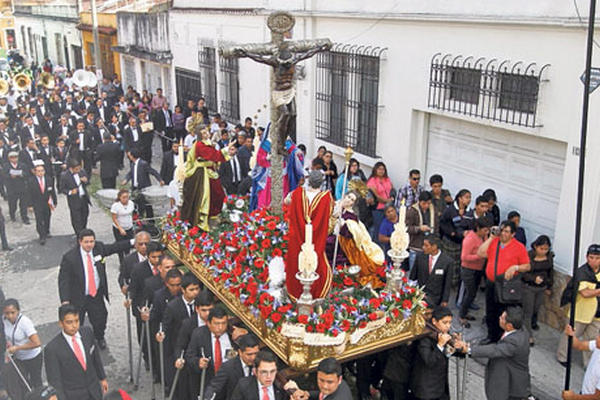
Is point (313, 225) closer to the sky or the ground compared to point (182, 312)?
closer to the sky

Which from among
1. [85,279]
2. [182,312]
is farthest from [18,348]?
[182,312]

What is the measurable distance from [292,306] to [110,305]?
13.2ft

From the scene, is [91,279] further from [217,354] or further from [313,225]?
[313,225]

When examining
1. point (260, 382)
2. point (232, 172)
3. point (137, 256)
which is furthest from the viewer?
point (232, 172)

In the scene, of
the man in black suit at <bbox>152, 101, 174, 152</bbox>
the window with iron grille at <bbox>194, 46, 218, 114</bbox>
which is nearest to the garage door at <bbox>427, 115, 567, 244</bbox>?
the window with iron grille at <bbox>194, 46, 218, 114</bbox>

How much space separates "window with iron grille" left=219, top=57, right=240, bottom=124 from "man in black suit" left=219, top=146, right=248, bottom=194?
504cm

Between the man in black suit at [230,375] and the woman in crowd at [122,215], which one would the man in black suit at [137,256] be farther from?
the man in black suit at [230,375]

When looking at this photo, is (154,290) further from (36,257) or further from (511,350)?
(36,257)

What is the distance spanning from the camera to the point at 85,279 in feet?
25.0

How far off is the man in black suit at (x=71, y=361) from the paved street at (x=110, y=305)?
4.34ft

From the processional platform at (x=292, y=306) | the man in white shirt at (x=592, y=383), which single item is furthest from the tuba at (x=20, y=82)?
the man in white shirt at (x=592, y=383)

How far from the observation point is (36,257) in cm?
Result: 1128

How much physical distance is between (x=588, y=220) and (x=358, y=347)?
3.64 metres

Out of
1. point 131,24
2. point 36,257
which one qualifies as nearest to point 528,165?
point 36,257
